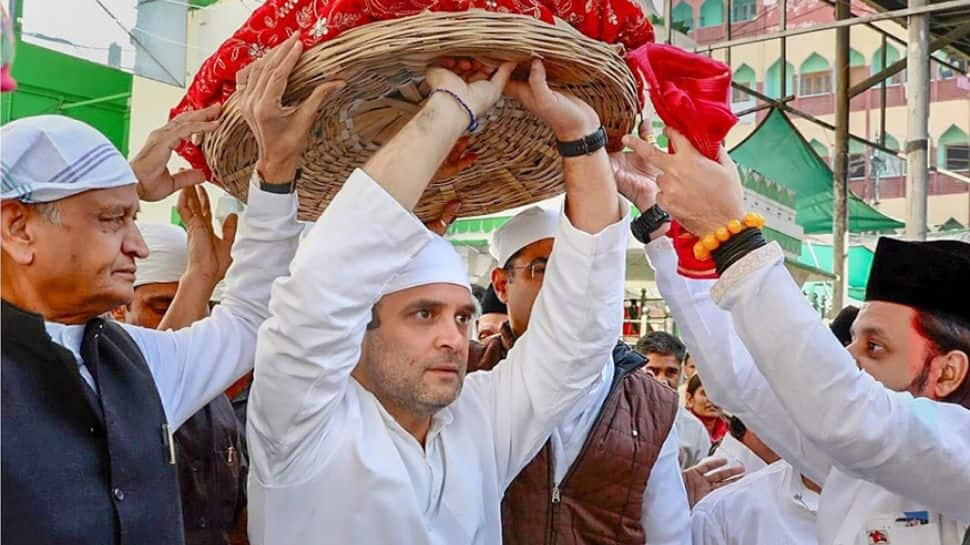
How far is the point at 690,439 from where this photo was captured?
4973mm

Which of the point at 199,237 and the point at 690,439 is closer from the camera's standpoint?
the point at 199,237

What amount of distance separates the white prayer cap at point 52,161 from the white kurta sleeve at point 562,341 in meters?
1.01

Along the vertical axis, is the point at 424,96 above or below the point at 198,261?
above

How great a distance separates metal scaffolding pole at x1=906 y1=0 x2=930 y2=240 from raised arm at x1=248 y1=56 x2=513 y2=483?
585 centimetres

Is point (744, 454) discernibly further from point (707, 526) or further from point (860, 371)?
point (860, 371)

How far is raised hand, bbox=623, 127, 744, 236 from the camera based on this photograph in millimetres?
2145

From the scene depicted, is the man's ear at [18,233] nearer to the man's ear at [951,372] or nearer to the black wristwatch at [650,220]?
the black wristwatch at [650,220]

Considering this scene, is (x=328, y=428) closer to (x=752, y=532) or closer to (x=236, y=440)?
(x=236, y=440)

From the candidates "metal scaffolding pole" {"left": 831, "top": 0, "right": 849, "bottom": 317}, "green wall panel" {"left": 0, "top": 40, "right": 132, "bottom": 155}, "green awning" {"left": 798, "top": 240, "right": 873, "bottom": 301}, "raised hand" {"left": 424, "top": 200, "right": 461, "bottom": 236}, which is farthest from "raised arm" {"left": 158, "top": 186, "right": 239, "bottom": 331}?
"green awning" {"left": 798, "top": 240, "right": 873, "bottom": 301}

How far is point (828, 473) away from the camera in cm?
280

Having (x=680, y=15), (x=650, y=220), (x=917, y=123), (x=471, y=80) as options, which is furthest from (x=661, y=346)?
(x=680, y=15)

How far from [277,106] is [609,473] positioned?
148 cm

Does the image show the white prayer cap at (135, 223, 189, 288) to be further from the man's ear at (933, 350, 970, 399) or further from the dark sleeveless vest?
the man's ear at (933, 350, 970, 399)

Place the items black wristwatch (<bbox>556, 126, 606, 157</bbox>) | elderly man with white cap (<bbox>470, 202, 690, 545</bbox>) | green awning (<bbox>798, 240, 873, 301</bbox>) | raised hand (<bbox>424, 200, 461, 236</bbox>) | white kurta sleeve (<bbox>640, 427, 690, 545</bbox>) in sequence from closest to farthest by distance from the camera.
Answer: black wristwatch (<bbox>556, 126, 606, 157</bbox>)
raised hand (<bbox>424, 200, 461, 236</bbox>)
elderly man with white cap (<bbox>470, 202, 690, 545</bbox>)
white kurta sleeve (<bbox>640, 427, 690, 545</bbox>)
green awning (<bbox>798, 240, 873, 301</bbox>)
